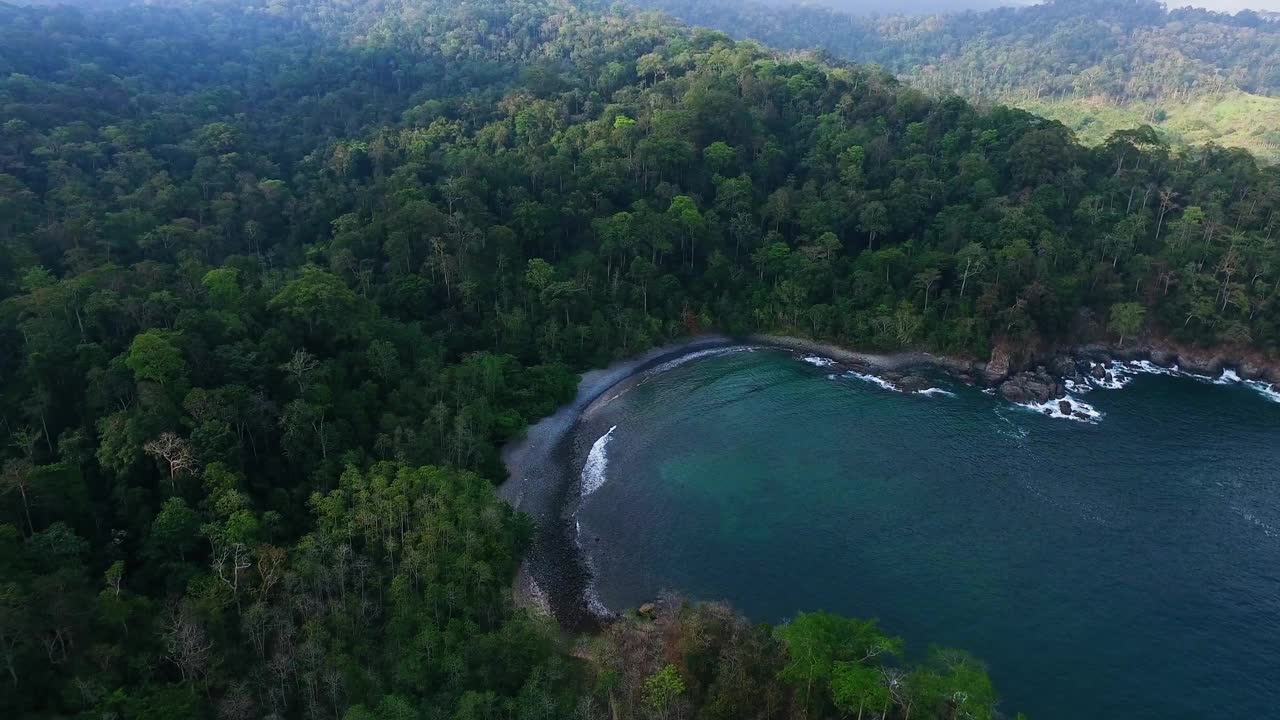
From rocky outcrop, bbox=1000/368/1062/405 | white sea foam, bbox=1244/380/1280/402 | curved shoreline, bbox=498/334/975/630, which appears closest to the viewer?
curved shoreline, bbox=498/334/975/630

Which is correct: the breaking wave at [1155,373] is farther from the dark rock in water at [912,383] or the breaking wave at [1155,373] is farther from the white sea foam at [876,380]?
the white sea foam at [876,380]

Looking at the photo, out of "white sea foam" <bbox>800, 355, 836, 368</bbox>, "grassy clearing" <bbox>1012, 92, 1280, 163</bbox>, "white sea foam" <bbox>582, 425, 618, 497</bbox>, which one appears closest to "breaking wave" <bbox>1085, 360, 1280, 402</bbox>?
"white sea foam" <bbox>800, 355, 836, 368</bbox>

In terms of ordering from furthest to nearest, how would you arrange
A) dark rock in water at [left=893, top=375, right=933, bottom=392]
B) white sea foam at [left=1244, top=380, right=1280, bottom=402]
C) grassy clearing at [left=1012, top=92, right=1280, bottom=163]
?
1. grassy clearing at [left=1012, top=92, right=1280, bottom=163]
2. dark rock in water at [left=893, top=375, right=933, bottom=392]
3. white sea foam at [left=1244, top=380, right=1280, bottom=402]

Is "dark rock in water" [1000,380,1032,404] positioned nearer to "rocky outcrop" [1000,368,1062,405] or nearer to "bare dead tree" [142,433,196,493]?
"rocky outcrop" [1000,368,1062,405]

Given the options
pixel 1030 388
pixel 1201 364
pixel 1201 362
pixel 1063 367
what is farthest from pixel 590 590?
pixel 1201 362

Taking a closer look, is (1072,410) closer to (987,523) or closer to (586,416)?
(987,523)

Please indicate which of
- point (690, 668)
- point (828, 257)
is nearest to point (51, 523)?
point (690, 668)
